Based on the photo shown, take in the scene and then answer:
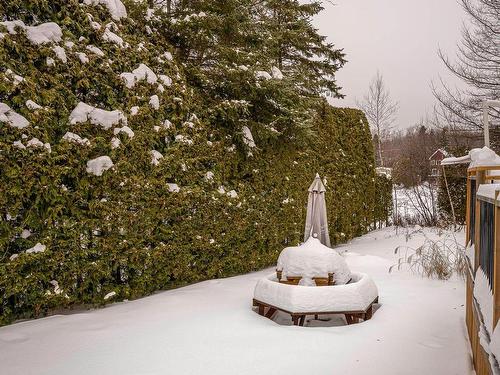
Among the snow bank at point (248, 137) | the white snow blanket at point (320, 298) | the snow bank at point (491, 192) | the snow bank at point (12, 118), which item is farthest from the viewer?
the snow bank at point (248, 137)

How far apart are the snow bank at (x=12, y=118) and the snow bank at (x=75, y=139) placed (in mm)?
397

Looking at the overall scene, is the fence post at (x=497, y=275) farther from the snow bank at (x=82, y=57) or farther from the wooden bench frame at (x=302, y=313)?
the snow bank at (x=82, y=57)

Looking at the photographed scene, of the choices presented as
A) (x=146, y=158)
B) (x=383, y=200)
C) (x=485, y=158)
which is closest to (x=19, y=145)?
(x=146, y=158)

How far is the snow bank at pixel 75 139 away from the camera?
3990 mm

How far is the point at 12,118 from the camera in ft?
11.8

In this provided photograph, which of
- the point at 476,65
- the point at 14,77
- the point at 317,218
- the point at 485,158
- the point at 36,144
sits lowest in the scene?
the point at 317,218

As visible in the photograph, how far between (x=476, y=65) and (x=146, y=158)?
13.8 meters

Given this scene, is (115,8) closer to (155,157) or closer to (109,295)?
(155,157)

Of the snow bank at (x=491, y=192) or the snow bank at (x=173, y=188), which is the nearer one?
the snow bank at (x=491, y=192)

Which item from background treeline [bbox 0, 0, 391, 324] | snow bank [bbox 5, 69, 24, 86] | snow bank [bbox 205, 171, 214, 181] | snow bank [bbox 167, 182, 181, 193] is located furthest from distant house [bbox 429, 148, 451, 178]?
snow bank [bbox 5, 69, 24, 86]

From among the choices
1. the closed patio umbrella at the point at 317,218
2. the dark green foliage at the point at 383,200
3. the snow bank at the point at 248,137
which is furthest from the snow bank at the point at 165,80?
the dark green foliage at the point at 383,200

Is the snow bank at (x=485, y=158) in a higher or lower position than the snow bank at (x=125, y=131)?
lower

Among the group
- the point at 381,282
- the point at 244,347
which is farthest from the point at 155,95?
the point at 381,282

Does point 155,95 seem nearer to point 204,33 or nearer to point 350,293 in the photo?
point 204,33
